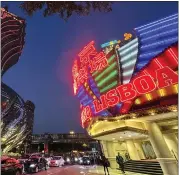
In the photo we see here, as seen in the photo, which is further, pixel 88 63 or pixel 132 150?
pixel 132 150

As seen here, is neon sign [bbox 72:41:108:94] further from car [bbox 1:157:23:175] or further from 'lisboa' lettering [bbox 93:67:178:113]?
car [bbox 1:157:23:175]

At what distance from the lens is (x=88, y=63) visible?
2395cm

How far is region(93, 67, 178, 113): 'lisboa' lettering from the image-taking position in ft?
46.9

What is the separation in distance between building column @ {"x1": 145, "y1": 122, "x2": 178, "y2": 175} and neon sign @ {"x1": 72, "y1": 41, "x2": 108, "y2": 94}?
854 cm

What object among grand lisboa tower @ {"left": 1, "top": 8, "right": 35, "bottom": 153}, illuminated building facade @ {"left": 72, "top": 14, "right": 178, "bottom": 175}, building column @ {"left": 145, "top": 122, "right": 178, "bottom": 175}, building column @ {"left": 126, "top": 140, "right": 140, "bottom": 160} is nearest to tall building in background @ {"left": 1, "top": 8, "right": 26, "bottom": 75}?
grand lisboa tower @ {"left": 1, "top": 8, "right": 35, "bottom": 153}

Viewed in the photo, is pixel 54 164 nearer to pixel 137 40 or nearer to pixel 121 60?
pixel 121 60

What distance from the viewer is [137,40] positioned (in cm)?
1991

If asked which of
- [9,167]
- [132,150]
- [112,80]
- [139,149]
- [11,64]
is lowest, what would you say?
[9,167]

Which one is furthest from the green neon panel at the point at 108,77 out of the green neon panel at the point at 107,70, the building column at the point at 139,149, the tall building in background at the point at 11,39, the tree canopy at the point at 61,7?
the tall building in background at the point at 11,39

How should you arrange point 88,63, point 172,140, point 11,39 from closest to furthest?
point 172,140 → point 88,63 → point 11,39

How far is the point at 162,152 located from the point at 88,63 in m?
13.4

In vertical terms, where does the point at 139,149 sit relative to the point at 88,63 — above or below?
below

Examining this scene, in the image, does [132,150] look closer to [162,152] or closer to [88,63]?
[162,152]

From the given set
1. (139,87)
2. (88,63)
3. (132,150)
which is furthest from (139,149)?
(139,87)
